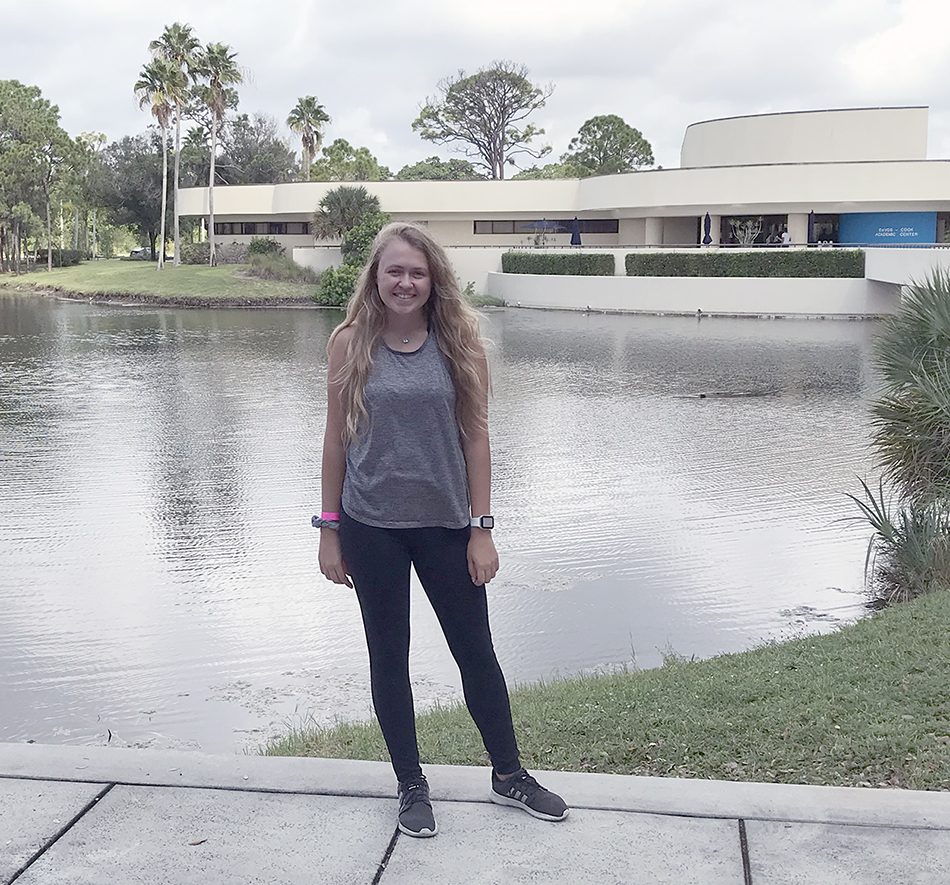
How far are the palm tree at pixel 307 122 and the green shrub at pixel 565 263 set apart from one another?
94.5 ft

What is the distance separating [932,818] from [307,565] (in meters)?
6.13

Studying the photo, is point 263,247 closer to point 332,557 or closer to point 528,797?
point 332,557

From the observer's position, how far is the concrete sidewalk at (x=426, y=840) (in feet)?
10.5

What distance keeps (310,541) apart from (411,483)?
6.33 m

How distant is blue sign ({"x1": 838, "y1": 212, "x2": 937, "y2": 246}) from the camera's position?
41.9 meters

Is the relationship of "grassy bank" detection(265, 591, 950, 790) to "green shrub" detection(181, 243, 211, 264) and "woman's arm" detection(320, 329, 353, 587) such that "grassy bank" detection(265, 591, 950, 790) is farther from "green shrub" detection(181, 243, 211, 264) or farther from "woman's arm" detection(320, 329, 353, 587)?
"green shrub" detection(181, 243, 211, 264)

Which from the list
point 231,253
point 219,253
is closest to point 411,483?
point 231,253

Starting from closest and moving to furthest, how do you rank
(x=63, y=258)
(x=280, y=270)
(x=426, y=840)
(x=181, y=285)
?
1. (x=426, y=840)
2. (x=181, y=285)
3. (x=280, y=270)
4. (x=63, y=258)

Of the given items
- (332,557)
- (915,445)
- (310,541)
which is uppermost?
(332,557)

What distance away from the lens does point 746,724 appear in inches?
176

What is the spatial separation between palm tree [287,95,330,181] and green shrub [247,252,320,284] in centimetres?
1946

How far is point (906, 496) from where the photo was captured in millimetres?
8859

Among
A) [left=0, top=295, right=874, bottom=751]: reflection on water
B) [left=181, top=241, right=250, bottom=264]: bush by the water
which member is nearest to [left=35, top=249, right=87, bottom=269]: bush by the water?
[left=181, top=241, right=250, bottom=264]: bush by the water

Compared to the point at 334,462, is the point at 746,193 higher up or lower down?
higher up
